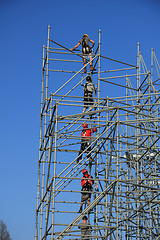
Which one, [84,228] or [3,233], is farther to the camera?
[3,233]

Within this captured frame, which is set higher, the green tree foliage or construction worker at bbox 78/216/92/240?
the green tree foliage

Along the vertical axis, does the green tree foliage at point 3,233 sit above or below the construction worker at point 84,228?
above

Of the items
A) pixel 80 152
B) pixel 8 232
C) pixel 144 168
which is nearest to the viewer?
pixel 80 152

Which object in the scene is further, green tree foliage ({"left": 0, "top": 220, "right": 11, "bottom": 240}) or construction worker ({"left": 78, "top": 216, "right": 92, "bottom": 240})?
green tree foliage ({"left": 0, "top": 220, "right": 11, "bottom": 240})

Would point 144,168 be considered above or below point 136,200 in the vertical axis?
above

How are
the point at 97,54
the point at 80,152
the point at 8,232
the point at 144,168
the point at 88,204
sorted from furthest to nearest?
the point at 8,232, the point at 144,168, the point at 97,54, the point at 80,152, the point at 88,204

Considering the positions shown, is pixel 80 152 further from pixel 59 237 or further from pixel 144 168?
pixel 144 168

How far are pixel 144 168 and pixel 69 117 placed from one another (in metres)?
6.89

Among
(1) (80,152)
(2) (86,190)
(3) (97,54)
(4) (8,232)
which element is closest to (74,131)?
(1) (80,152)

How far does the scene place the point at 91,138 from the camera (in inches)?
749

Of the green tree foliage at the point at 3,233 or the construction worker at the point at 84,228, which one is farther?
the green tree foliage at the point at 3,233

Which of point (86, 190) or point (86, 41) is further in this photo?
→ point (86, 41)

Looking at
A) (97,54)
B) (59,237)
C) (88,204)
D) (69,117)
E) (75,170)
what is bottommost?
(59,237)

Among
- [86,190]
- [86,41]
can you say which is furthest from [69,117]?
[86,41]
